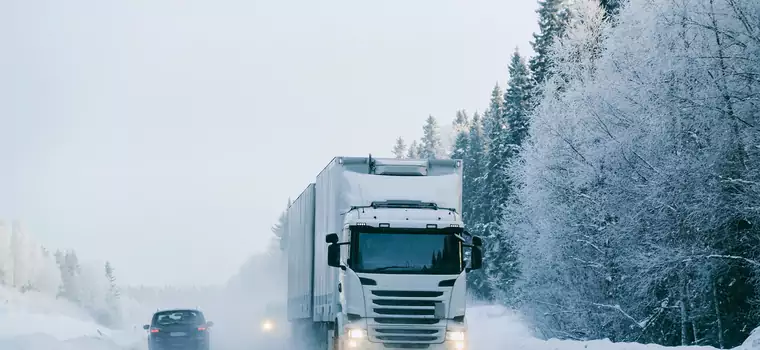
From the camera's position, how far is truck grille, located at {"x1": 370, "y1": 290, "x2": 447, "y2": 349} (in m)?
17.5

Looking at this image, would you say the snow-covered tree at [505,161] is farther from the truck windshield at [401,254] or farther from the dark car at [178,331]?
the truck windshield at [401,254]

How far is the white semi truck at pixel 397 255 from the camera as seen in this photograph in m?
17.6

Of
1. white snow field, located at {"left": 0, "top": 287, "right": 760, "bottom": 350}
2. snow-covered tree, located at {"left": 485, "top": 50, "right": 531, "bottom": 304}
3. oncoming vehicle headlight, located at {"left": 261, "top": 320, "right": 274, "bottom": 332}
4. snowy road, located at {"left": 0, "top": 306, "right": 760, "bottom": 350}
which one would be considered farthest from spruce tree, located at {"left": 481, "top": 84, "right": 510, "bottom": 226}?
oncoming vehicle headlight, located at {"left": 261, "top": 320, "right": 274, "bottom": 332}

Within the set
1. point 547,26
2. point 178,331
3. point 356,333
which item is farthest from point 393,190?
point 547,26

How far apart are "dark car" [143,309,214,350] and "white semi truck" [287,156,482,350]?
9401 millimetres

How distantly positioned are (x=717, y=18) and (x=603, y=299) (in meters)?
11.1

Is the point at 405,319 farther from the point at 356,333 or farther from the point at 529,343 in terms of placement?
the point at 529,343

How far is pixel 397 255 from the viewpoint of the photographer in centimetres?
1781

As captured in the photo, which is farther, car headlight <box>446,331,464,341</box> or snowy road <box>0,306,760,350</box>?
snowy road <box>0,306,760,350</box>

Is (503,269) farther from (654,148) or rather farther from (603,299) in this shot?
(654,148)

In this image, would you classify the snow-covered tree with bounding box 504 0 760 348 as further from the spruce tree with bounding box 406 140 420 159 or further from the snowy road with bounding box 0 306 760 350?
the spruce tree with bounding box 406 140 420 159

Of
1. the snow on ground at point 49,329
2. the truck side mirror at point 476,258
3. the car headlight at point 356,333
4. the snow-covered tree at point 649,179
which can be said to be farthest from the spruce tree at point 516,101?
the car headlight at point 356,333

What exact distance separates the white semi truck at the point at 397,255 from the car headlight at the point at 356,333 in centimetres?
2

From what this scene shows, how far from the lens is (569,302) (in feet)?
103
